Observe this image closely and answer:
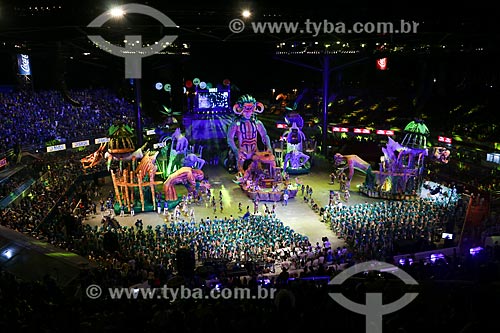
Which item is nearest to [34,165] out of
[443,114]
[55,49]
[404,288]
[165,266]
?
[55,49]

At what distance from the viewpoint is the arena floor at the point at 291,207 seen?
2258cm

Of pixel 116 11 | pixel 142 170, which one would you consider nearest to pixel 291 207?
pixel 142 170

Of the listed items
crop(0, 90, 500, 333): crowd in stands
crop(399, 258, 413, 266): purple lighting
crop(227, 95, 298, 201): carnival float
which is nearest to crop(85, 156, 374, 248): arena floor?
crop(0, 90, 500, 333): crowd in stands

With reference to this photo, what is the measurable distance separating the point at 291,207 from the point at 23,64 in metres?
25.3

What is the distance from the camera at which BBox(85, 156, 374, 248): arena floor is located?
74.1 feet

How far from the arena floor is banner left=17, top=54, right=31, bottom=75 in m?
13.2

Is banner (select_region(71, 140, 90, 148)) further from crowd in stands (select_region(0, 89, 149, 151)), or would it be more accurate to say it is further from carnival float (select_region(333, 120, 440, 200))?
carnival float (select_region(333, 120, 440, 200))

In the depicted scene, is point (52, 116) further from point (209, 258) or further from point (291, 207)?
point (209, 258)

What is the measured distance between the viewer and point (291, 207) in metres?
26.0

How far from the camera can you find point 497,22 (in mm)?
18500

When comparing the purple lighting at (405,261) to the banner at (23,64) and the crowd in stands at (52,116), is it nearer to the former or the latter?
the crowd in stands at (52,116)

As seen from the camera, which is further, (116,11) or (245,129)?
(245,129)

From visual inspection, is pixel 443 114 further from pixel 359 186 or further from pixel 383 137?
pixel 359 186

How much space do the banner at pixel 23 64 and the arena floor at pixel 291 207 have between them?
13.2m
